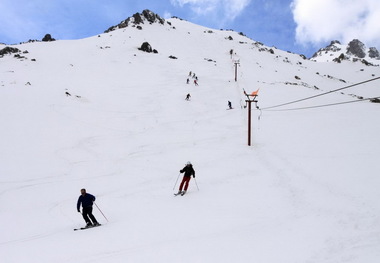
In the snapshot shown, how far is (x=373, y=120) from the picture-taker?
21875 mm

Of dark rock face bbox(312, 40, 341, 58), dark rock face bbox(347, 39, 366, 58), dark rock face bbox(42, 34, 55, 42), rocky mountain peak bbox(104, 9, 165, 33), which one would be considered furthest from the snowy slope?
dark rock face bbox(312, 40, 341, 58)

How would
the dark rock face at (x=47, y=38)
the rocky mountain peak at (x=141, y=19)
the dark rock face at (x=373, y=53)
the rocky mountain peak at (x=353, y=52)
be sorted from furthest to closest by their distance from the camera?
the dark rock face at (x=373, y=53) < the rocky mountain peak at (x=353, y=52) < the rocky mountain peak at (x=141, y=19) < the dark rock face at (x=47, y=38)

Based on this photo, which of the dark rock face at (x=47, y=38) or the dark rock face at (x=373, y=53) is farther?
the dark rock face at (x=373, y=53)

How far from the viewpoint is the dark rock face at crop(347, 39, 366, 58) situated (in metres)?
172

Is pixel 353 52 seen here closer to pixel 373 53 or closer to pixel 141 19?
pixel 373 53

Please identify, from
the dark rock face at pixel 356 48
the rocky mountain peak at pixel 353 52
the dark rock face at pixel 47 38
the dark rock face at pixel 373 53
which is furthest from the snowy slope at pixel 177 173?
the dark rock face at pixel 373 53

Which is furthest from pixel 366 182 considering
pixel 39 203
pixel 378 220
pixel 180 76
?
pixel 180 76

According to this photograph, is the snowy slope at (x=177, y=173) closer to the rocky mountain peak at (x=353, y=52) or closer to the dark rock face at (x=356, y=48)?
the rocky mountain peak at (x=353, y=52)

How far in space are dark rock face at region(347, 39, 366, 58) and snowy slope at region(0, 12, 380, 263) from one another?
6580 inches

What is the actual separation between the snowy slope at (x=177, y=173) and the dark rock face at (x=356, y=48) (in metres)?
167

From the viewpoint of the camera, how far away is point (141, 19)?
287 feet

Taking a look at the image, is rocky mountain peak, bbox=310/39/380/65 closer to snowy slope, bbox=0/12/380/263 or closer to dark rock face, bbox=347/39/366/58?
dark rock face, bbox=347/39/366/58

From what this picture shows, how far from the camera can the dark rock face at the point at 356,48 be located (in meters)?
172

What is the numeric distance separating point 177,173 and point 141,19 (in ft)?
273
